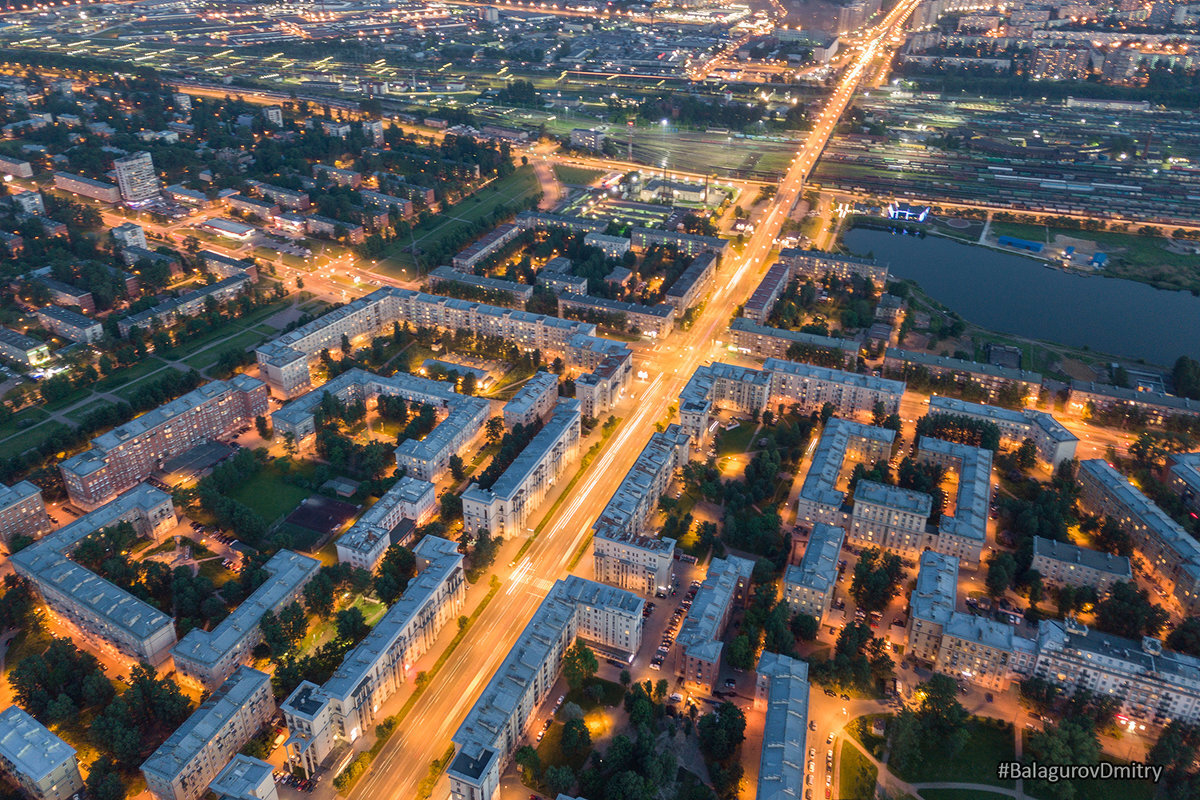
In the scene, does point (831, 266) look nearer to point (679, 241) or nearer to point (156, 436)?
point (679, 241)

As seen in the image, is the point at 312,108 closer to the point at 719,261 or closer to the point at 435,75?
the point at 435,75

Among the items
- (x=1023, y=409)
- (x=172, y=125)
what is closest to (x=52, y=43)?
(x=172, y=125)

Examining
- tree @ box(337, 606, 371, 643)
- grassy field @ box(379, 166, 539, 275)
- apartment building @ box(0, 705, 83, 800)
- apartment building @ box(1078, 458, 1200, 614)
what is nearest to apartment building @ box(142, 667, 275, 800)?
apartment building @ box(0, 705, 83, 800)

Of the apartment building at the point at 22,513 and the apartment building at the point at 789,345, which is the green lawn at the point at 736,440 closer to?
the apartment building at the point at 789,345

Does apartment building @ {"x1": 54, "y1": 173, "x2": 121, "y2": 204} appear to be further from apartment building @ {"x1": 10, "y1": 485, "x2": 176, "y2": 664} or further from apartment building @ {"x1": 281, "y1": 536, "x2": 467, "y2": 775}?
apartment building @ {"x1": 281, "y1": 536, "x2": 467, "y2": 775}

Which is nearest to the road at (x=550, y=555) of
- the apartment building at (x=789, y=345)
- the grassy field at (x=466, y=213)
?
the apartment building at (x=789, y=345)
